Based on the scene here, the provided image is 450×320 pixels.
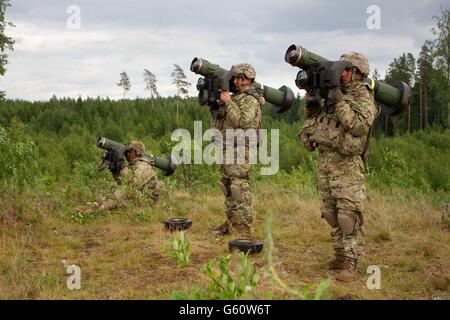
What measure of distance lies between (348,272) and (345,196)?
74cm

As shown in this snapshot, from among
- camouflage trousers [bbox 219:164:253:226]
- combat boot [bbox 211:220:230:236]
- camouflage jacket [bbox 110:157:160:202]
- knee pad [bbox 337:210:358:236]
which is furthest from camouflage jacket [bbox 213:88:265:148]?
camouflage jacket [bbox 110:157:160:202]

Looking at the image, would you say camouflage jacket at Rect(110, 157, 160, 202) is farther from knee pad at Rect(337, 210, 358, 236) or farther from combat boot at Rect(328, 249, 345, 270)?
knee pad at Rect(337, 210, 358, 236)

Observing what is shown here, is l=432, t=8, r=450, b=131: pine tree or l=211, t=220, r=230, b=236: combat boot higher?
l=432, t=8, r=450, b=131: pine tree

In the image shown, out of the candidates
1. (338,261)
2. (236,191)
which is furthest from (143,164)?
(338,261)

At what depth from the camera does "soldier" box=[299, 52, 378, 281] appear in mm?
5086

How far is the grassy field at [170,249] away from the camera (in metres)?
4.78

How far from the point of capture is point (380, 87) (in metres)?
5.27

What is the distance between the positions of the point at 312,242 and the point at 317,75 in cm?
258

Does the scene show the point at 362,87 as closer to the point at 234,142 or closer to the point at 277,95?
the point at 277,95

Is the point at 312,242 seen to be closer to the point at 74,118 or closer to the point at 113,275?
the point at 113,275

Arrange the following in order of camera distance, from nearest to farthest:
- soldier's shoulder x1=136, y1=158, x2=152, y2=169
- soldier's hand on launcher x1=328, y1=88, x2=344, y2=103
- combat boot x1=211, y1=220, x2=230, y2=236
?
1. soldier's hand on launcher x1=328, y1=88, x2=344, y2=103
2. combat boot x1=211, y1=220, x2=230, y2=236
3. soldier's shoulder x1=136, y1=158, x2=152, y2=169

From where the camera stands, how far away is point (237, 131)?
6.75 metres

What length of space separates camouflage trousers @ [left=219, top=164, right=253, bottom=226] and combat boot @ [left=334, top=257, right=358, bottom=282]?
1778mm

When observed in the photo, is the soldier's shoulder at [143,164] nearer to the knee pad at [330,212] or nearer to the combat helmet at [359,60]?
the knee pad at [330,212]
